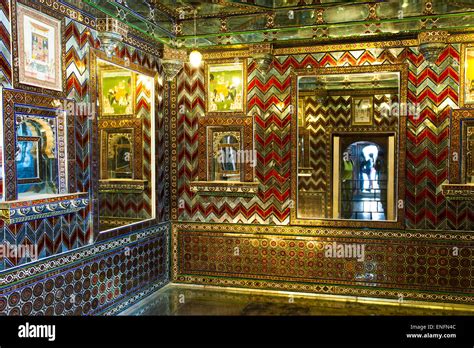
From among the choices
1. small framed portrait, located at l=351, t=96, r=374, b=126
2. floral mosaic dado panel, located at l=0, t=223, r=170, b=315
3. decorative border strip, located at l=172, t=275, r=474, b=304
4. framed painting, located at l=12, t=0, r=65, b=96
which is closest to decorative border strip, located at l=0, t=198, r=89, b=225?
floral mosaic dado panel, located at l=0, t=223, r=170, b=315

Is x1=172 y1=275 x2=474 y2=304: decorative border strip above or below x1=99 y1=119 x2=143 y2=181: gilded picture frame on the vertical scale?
below

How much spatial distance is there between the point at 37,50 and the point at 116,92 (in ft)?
9.09

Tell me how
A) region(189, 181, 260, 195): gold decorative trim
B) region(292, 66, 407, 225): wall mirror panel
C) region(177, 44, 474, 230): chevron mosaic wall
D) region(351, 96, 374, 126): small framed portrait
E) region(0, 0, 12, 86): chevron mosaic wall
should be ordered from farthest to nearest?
region(351, 96, 374, 126): small framed portrait < region(292, 66, 407, 225): wall mirror panel < region(189, 181, 260, 195): gold decorative trim < region(177, 44, 474, 230): chevron mosaic wall < region(0, 0, 12, 86): chevron mosaic wall

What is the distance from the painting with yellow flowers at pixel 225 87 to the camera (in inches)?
277

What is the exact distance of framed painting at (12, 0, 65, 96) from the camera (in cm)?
420

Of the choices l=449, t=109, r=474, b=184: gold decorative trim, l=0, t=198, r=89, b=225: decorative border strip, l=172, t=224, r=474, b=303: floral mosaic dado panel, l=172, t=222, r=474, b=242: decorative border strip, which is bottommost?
l=172, t=224, r=474, b=303: floral mosaic dado panel

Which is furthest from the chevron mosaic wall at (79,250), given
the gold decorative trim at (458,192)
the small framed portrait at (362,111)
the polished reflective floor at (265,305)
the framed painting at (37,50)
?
the gold decorative trim at (458,192)

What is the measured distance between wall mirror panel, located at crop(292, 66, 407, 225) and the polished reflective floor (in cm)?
131

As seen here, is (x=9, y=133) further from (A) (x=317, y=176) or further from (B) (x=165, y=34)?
(A) (x=317, y=176)

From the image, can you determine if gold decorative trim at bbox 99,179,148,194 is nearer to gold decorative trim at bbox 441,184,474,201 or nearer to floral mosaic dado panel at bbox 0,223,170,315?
floral mosaic dado panel at bbox 0,223,170,315

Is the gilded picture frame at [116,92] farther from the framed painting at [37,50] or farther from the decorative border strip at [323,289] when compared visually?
the decorative border strip at [323,289]

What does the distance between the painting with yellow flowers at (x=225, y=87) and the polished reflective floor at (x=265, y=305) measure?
9.09 ft

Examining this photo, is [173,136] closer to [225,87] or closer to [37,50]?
[225,87]

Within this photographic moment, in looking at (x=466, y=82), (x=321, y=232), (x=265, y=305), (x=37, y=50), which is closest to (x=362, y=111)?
(x=466, y=82)
